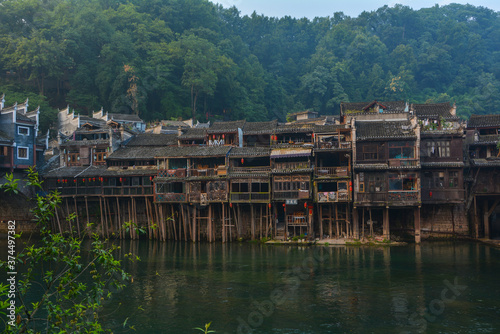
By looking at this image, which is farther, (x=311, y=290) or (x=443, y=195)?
(x=443, y=195)

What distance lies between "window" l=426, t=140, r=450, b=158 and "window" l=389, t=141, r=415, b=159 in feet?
7.19

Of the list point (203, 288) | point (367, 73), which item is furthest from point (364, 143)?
point (367, 73)

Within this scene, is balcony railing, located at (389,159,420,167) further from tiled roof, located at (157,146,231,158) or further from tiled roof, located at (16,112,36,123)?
tiled roof, located at (16,112,36,123)

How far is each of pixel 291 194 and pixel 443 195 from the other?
1502 centimetres

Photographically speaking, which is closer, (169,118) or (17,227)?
(17,227)

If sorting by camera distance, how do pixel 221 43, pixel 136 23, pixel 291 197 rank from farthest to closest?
pixel 221 43
pixel 136 23
pixel 291 197

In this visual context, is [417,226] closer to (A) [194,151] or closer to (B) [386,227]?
(B) [386,227]

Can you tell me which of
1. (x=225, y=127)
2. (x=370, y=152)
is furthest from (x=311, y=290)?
(x=225, y=127)

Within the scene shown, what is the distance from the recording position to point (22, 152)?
51844 millimetres

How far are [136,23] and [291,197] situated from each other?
188 feet

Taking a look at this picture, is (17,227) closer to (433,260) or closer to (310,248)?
(310,248)

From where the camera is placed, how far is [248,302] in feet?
85.1

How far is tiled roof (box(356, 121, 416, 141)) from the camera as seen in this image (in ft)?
148

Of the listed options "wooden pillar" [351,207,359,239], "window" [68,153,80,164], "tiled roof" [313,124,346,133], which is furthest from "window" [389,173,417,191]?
"window" [68,153,80,164]
